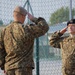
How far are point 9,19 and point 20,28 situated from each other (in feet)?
5.56

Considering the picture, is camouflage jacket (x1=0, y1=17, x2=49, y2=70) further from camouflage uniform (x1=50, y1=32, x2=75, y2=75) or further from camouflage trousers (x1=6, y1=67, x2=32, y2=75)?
camouflage uniform (x1=50, y1=32, x2=75, y2=75)

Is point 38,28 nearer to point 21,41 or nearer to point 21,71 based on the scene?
point 21,41

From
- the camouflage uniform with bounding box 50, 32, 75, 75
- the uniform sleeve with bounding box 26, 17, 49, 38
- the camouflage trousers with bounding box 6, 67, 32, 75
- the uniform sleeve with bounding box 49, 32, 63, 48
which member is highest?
the uniform sleeve with bounding box 26, 17, 49, 38

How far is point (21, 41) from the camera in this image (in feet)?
19.1

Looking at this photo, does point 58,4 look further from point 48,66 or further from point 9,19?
point 48,66

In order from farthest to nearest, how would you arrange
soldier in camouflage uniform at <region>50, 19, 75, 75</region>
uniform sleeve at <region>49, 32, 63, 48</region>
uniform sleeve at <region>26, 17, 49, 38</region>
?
1. uniform sleeve at <region>49, 32, 63, 48</region>
2. soldier in camouflage uniform at <region>50, 19, 75, 75</region>
3. uniform sleeve at <region>26, 17, 49, 38</region>

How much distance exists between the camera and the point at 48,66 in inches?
325

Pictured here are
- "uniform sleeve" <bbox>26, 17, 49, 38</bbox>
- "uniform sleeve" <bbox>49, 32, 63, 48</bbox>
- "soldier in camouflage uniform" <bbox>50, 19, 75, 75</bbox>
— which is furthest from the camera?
"uniform sleeve" <bbox>49, 32, 63, 48</bbox>

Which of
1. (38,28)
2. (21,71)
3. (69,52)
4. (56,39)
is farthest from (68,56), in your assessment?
(21,71)

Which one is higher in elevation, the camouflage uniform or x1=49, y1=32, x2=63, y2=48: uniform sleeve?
x1=49, y1=32, x2=63, y2=48: uniform sleeve

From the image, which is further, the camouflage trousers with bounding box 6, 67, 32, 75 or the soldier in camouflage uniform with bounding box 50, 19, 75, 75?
the soldier in camouflage uniform with bounding box 50, 19, 75, 75

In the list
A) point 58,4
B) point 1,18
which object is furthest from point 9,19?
point 58,4

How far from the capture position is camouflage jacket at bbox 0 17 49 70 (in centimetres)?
580

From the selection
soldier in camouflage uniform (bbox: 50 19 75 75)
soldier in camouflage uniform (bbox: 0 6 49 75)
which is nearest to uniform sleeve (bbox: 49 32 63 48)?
soldier in camouflage uniform (bbox: 50 19 75 75)
